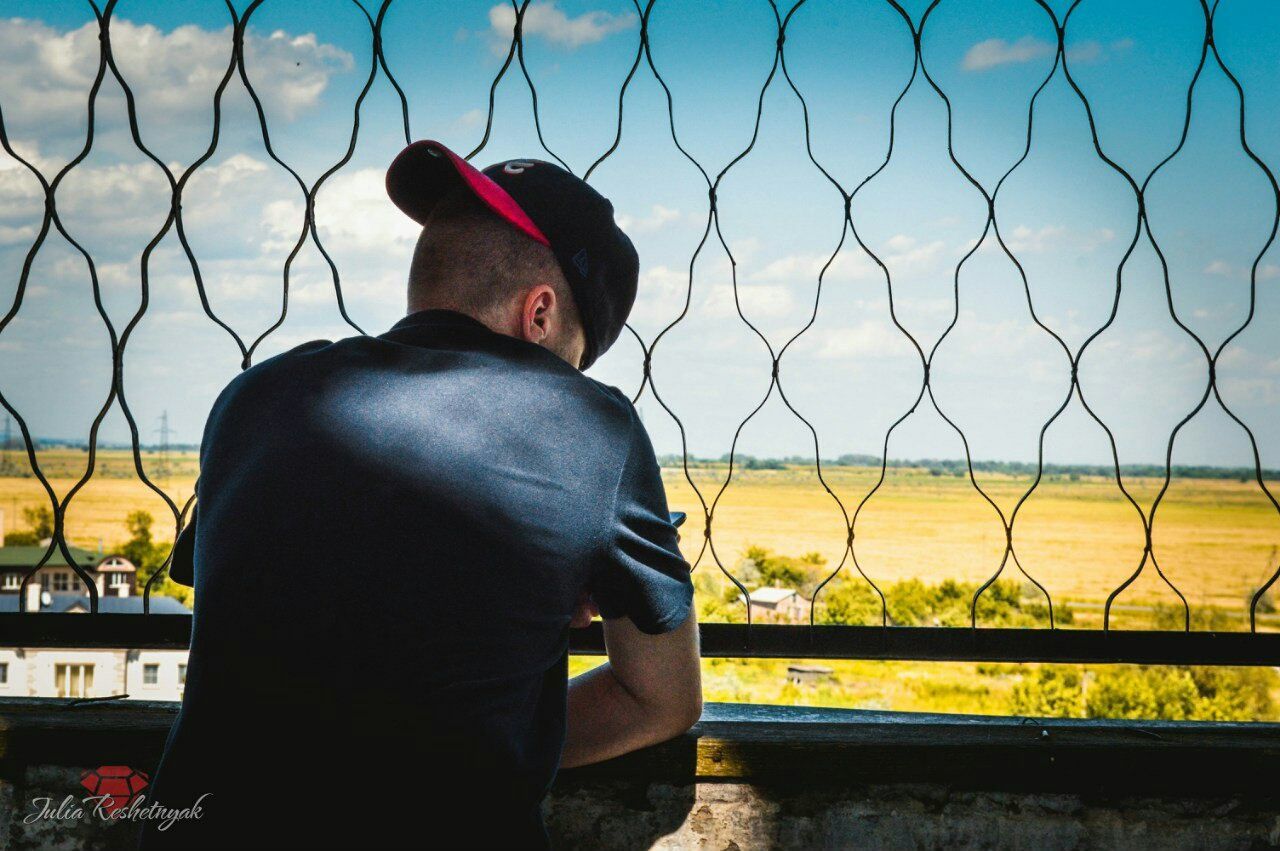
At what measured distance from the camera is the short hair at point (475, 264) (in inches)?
34.2

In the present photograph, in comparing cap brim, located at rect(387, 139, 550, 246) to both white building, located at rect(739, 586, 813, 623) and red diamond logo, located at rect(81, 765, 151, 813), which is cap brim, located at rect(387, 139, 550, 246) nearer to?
white building, located at rect(739, 586, 813, 623)

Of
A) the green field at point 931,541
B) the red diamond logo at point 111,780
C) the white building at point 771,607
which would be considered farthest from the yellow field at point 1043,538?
the red diamond logo at point 111,780

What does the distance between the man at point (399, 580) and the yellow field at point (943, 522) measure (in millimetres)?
219

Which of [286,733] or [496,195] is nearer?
[286,733]

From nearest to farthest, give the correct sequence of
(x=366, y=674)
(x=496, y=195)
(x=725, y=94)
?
1. (x=366, y=674)
2. (x=496, y=195)
3. (x=725, y=94)

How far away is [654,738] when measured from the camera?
954mm

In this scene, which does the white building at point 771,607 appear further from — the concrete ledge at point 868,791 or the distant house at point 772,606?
the concrete ledge at point 868,791

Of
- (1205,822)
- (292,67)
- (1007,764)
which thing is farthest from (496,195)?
(1205,822)

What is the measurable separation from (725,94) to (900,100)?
349 millimetres

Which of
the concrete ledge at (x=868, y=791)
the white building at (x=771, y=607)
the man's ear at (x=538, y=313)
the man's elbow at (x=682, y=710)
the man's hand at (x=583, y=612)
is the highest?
the man's ear at (x=538, y=313)

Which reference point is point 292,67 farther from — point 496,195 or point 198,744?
point 198,744

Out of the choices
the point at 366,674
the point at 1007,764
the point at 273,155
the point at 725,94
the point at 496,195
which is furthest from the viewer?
the point at 725,94

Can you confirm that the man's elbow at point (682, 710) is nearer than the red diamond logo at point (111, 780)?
Yes

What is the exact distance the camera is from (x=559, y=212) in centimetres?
90
